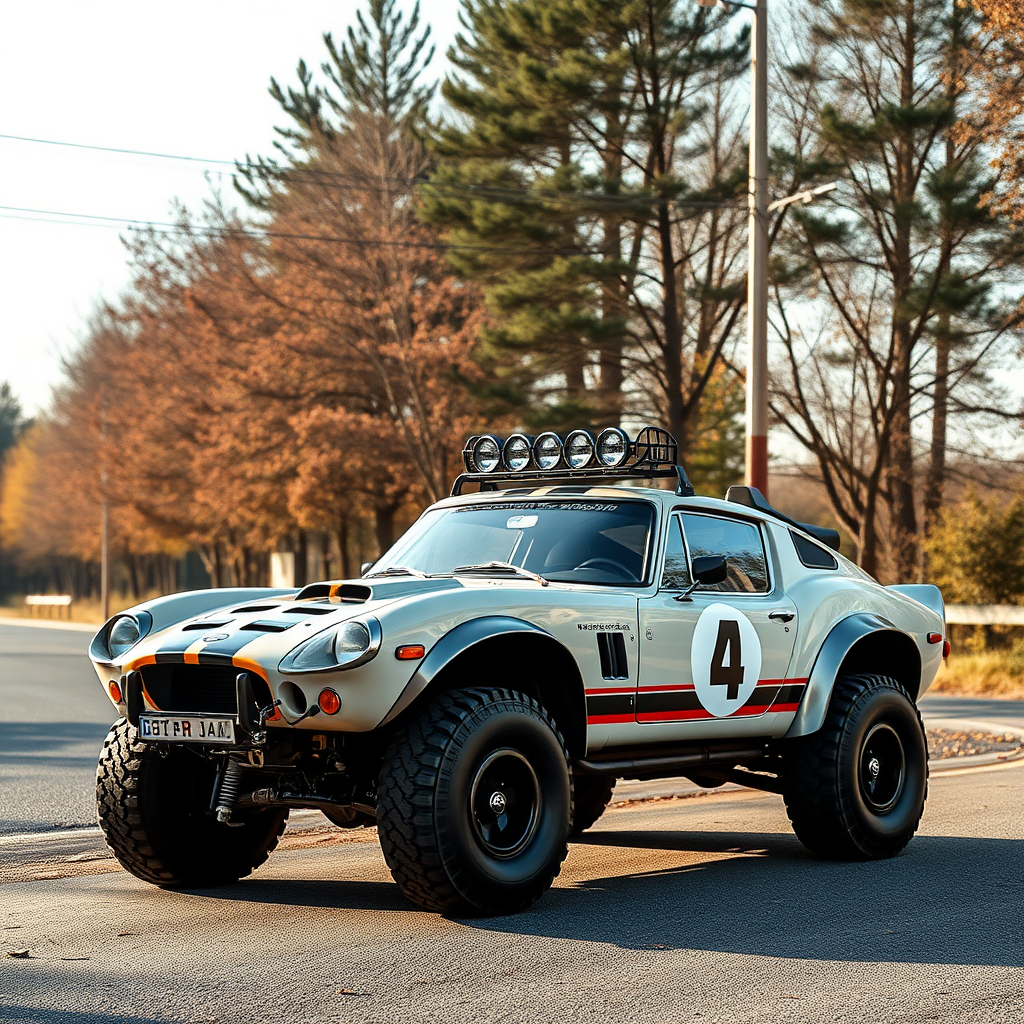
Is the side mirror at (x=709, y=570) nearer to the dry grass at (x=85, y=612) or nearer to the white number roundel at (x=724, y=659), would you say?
the white number roundel at (x=724, y=659)

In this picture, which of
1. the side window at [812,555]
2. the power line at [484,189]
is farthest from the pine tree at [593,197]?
the side window at [812,555]

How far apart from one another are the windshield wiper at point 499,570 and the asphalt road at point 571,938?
58.3 inches

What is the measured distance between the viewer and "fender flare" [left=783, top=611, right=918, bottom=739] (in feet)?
25.0

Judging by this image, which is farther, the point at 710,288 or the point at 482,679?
the point at 710,288

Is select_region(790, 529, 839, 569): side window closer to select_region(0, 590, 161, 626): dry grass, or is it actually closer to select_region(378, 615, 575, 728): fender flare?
select_region(378, 615, 575, 728): fender flare

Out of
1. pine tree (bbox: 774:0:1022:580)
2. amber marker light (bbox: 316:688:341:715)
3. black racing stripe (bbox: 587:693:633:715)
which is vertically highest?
pine tree (bbox: 774:0:1022:580)

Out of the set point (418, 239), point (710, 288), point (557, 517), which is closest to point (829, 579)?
point (557, 517)

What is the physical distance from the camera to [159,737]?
6.18 m

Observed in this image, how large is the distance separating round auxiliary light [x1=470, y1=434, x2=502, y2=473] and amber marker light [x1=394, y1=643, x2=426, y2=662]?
238cm

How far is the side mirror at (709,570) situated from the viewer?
7055mm

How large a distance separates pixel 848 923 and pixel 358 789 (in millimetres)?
2152

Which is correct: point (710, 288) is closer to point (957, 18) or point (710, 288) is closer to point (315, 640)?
point (957, 18)

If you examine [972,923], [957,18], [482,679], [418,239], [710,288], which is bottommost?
[972,923]

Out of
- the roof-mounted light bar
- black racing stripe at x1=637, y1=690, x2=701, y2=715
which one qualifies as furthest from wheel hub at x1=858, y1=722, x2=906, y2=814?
the roof-mounted light bar
